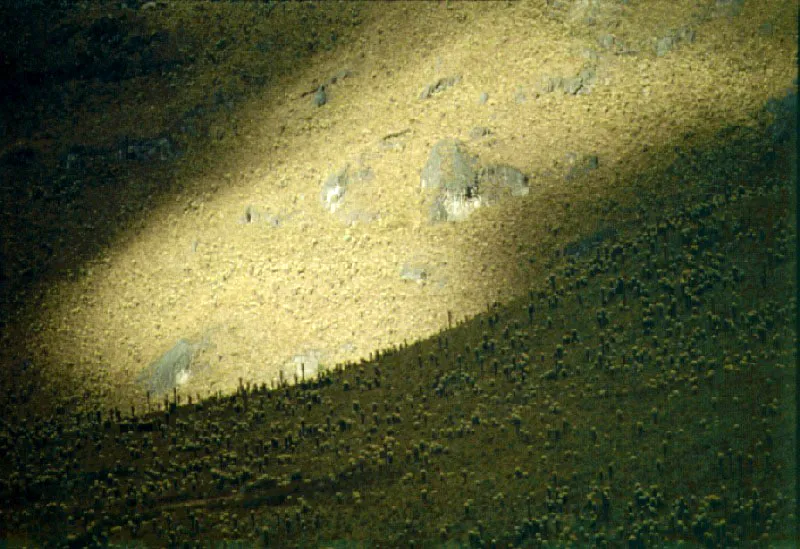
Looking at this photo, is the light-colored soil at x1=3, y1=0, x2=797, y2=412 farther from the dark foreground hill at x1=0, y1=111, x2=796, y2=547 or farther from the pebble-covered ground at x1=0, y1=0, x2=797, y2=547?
the dark foreground hill at x1=0, y1=111, x2=796, y2=547

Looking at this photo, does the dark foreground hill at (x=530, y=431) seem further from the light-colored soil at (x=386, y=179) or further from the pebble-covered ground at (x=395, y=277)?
the light-colored soil at (x=386, y=179)

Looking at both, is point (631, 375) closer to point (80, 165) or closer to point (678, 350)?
point (678, 350)

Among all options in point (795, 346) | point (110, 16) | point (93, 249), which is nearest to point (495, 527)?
point (795, 346)

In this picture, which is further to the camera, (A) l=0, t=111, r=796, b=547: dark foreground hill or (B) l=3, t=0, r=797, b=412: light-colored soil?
(B) l=3, t=0, r=797, b=412: light-colored soil

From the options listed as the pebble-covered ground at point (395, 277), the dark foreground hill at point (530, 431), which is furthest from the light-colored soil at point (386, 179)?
the dark foreground hill at point (530, 431)

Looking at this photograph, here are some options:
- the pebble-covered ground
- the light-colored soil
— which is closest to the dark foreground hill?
the pebble-covered ground

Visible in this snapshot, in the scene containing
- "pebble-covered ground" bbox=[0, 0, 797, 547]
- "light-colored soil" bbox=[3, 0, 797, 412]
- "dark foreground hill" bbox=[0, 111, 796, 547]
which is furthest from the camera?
"light-colored soil" bbox=[3, 0, 797, 412]

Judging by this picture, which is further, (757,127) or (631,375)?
(757,127)
